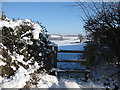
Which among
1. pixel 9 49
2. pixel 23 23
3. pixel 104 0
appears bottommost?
pixel 9 49

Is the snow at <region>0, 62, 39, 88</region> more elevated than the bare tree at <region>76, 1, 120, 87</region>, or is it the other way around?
the bare tree at <region>76, 1, 120, 87</region>

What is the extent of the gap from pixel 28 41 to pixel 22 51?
0.32m

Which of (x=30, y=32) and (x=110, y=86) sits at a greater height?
(x=30, y=32)

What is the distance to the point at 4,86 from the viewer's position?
211cm

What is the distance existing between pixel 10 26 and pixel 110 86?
10.6ft

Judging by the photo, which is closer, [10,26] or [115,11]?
[115,11]

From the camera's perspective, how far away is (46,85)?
2.92 meters

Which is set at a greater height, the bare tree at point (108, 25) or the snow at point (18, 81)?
the bare tree at point (108, 25)

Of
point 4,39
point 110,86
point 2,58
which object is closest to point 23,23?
point 4,39

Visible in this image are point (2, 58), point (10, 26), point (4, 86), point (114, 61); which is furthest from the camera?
point (10, 26)

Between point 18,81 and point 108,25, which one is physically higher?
point 108,25

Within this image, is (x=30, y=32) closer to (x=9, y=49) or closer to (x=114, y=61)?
(x=9, y=49)

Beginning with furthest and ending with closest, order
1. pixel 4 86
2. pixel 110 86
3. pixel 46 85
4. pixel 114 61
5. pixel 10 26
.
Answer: pixel 110 86 < pixel 46 85 < pixel 10 26 < pixel 4 86 < pixel 114 61

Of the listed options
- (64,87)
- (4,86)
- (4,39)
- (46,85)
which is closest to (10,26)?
(4,39)
